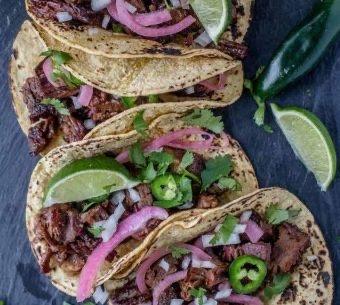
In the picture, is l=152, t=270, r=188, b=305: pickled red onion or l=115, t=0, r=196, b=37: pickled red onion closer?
l=115, t=0, r=196, b=37: pickled red onion

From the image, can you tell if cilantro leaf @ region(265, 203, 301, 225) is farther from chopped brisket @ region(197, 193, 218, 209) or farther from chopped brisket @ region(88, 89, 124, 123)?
chopped brisket @ region(88, 89, 124, 123)

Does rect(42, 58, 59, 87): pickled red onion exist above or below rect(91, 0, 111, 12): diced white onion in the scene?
below

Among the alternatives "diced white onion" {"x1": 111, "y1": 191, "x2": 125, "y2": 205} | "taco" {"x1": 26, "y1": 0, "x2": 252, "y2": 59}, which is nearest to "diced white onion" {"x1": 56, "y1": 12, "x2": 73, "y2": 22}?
"taco" {"x1": 26, "y1": 0, "x2": 252, "y2": 59}

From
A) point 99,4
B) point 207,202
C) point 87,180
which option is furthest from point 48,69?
point 207,202

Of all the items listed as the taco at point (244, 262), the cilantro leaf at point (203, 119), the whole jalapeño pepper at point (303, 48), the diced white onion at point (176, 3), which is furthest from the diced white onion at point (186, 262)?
the diced white onion at point (176, 3)

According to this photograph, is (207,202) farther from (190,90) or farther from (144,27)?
A: (144,27)

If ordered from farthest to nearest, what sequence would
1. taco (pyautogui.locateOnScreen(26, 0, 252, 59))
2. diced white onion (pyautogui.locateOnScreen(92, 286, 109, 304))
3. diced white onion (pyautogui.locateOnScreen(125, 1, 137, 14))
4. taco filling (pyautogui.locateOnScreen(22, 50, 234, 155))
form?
diced white onion (pyautogui.locateOnScreen(92, 286, 109, 304)), taco filling (pyautogui.locateOnScreen(22, 50, 234, 155)), diced white onion (pyautogui.locateOnScreen(125, 1, 137, 14)), taco (pyautogui.locateOnScreen(26, 0, 252, 59))
